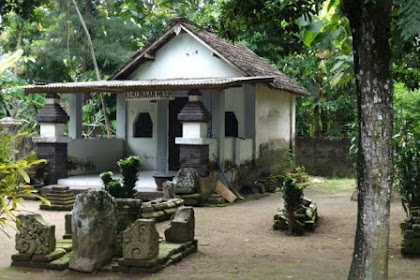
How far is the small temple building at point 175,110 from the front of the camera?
1498cm

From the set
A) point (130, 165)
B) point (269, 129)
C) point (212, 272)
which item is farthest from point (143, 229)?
point (269, 129)

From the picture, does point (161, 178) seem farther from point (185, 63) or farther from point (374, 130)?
point (374, 130)

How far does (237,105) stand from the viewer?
17.6 m

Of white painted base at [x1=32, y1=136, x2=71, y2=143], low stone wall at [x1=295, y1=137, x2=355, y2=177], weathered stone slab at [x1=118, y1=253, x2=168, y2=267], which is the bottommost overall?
weathered stone slab at [x1=118, y1=253, x2=168, y2=267]

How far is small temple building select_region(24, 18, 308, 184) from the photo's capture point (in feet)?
49.1

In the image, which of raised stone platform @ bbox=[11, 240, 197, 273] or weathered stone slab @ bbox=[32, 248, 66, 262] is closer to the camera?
raised stone platform @ bbox=[11, 240, 197, 273]

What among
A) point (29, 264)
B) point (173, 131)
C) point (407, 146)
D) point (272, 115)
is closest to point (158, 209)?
point (29, 264)

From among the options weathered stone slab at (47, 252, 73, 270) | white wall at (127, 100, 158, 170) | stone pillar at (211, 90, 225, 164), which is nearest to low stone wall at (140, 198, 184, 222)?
weathered stone slab at (47, 252, 73, 270)

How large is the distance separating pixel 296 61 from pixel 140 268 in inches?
624

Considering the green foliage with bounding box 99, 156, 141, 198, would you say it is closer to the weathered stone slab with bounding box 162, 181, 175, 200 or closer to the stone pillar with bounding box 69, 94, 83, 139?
the weathered stone slab with bounding box 162, 181, 175, 200

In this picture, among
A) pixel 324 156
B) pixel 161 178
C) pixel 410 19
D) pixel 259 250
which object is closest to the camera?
pixel 410 19

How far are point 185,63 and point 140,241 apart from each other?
409 inches

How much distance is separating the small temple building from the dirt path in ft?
7.35

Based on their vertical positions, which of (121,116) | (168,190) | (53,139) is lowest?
(168,190)
